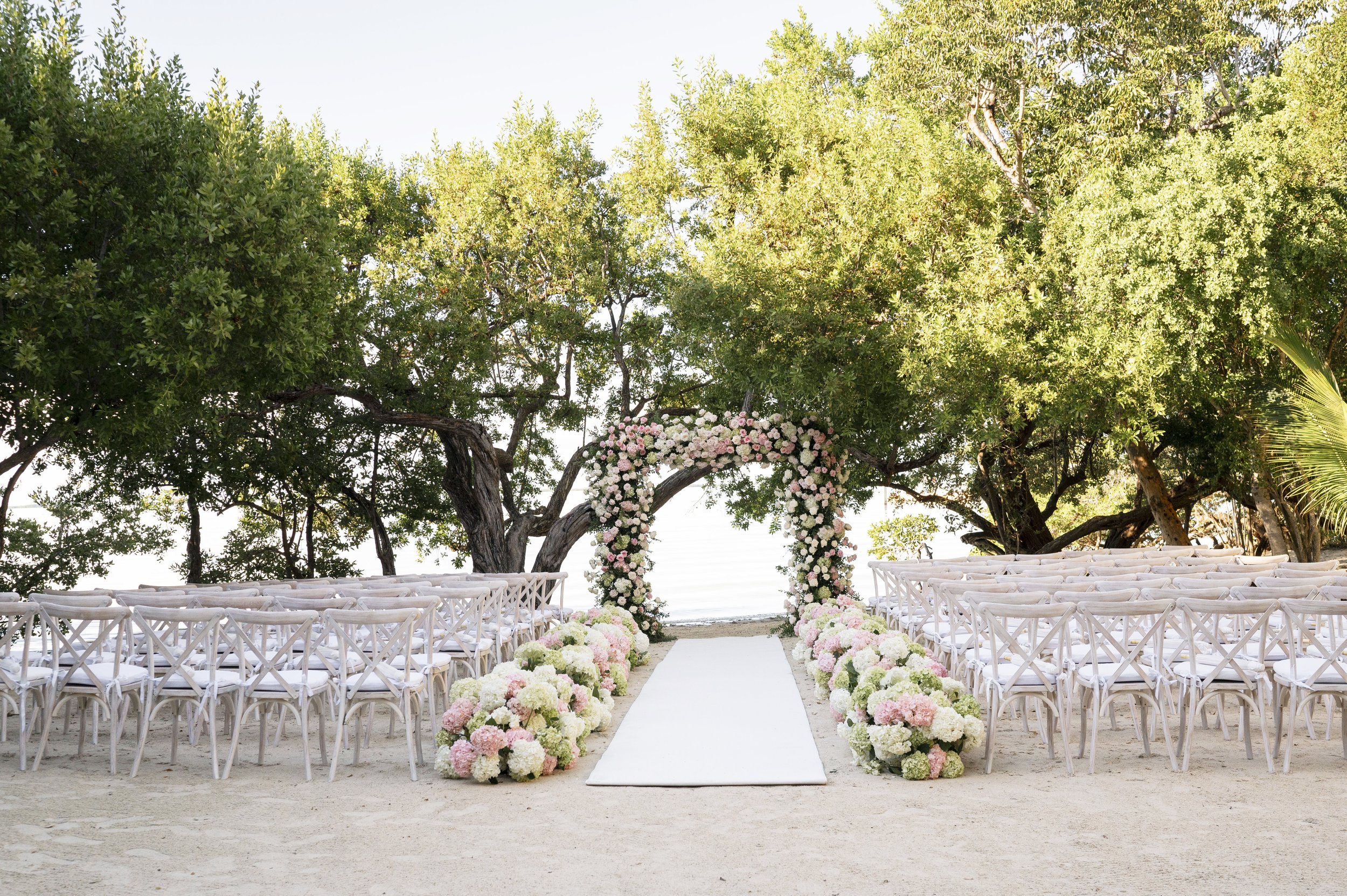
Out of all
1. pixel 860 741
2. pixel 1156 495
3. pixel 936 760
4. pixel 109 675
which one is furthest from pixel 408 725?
pixel 1156 495

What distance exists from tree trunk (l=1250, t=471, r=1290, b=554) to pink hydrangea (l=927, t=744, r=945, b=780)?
10444mm

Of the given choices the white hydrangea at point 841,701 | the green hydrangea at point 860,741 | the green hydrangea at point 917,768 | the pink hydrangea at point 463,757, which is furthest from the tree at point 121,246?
the green hydrangea at point 917,768

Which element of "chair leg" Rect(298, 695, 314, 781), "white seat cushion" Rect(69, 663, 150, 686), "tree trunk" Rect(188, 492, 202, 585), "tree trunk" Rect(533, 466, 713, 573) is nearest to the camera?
"chair leg" Rect(298, 695, 314, 781)

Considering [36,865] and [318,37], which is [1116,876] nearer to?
[36,865]

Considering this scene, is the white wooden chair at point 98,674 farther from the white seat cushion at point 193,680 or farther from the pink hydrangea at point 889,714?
the pink hydrangea at point 889,714

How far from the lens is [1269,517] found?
14000 millimetres

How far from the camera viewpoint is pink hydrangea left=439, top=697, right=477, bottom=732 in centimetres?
605

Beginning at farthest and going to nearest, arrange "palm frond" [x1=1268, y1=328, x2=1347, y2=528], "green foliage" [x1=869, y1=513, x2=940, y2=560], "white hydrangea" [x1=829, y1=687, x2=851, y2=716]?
"green foliage" [x1=869, y1=513, x2=940, y2=560] < "palm frond" [x1=1268, y1=328, x2=1347, y2=528] < "white hydrangea" [x1=829, y1=687, x2=851, y2=716]

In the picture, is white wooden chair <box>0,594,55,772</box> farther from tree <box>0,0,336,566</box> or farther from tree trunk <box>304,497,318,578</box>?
tree trunk <box>304,497,318,578</box>

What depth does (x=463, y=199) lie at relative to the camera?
15.4 meters

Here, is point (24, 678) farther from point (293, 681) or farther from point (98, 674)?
point (293, 681)

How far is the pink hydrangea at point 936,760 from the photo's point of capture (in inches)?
225

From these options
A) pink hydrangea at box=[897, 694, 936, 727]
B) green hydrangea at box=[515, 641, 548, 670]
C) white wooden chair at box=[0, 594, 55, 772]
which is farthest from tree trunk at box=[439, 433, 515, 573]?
pink hydrangea at box=[897, 694, 936, 727]

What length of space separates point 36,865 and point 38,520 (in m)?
12.0
